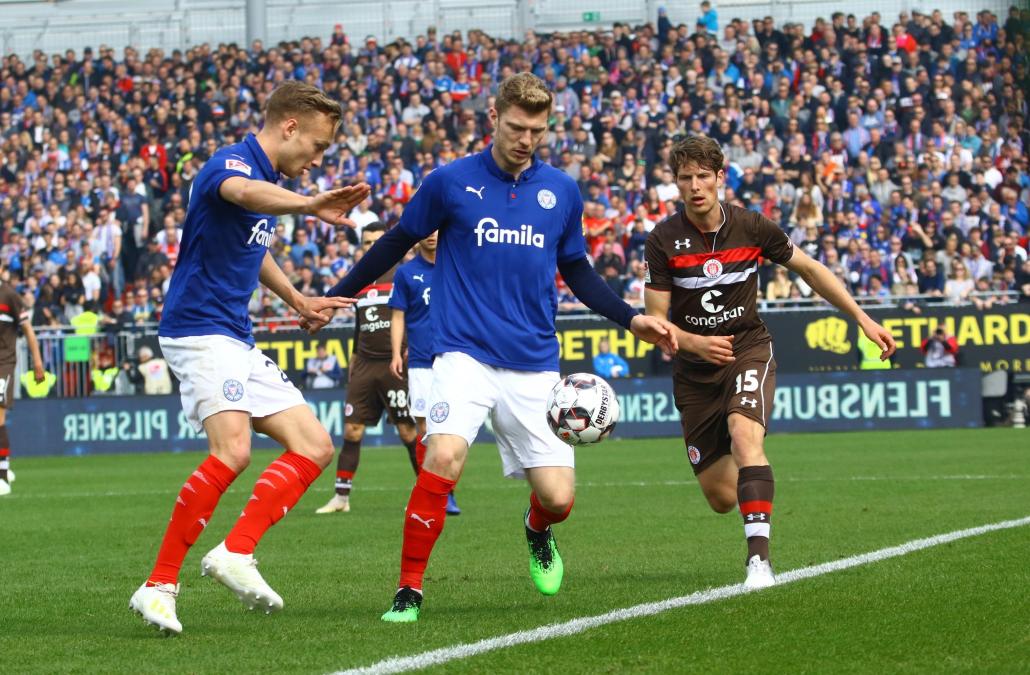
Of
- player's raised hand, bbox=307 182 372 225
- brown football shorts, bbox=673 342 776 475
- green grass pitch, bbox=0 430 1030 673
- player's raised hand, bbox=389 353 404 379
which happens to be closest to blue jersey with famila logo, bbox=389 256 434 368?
player's raised hand, bbox=389 353 404 379

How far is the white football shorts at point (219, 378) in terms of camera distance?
264 inches

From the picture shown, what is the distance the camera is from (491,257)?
23.0 feet

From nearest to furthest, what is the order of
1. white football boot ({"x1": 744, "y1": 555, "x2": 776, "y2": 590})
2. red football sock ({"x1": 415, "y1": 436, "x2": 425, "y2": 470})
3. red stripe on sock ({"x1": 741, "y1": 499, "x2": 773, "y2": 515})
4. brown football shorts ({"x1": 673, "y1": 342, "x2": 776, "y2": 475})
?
Result: 1. white football boot ({"x1": 744, "y1": 555, "x2": 776, "y2": 590})
2. red stripe on sock ({"x1": 741, "y1": 499, "x2": 773, "y2": 515})
3. brown football shorts ({"x1": 673, "y1": 342, "x2": 776, "y2": 475})
4. red football sock ({"x1": 415, "y1": 436, "x2": 425, "y2": 470})

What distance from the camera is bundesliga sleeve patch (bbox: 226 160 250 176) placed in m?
6.53

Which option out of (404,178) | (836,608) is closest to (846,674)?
(836,608)

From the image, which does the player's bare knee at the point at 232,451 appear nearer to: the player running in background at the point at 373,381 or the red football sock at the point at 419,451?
the red football sock at the point at 419,451

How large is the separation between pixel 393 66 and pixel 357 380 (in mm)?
20471

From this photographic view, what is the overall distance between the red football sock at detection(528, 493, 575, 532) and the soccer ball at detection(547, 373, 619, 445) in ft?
1.36

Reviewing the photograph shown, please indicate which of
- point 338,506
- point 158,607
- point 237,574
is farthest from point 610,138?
point 158,607

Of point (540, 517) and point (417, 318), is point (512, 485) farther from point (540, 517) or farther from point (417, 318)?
point (540, 517)

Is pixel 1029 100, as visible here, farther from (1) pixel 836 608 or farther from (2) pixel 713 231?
(1) pixel 836 608

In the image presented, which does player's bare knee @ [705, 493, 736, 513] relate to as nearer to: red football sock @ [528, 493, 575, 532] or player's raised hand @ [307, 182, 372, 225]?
red football sock @ [528, 493, 575, 532]

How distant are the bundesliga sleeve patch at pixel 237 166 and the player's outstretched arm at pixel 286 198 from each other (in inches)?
3.9

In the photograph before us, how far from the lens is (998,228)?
25891 mm
